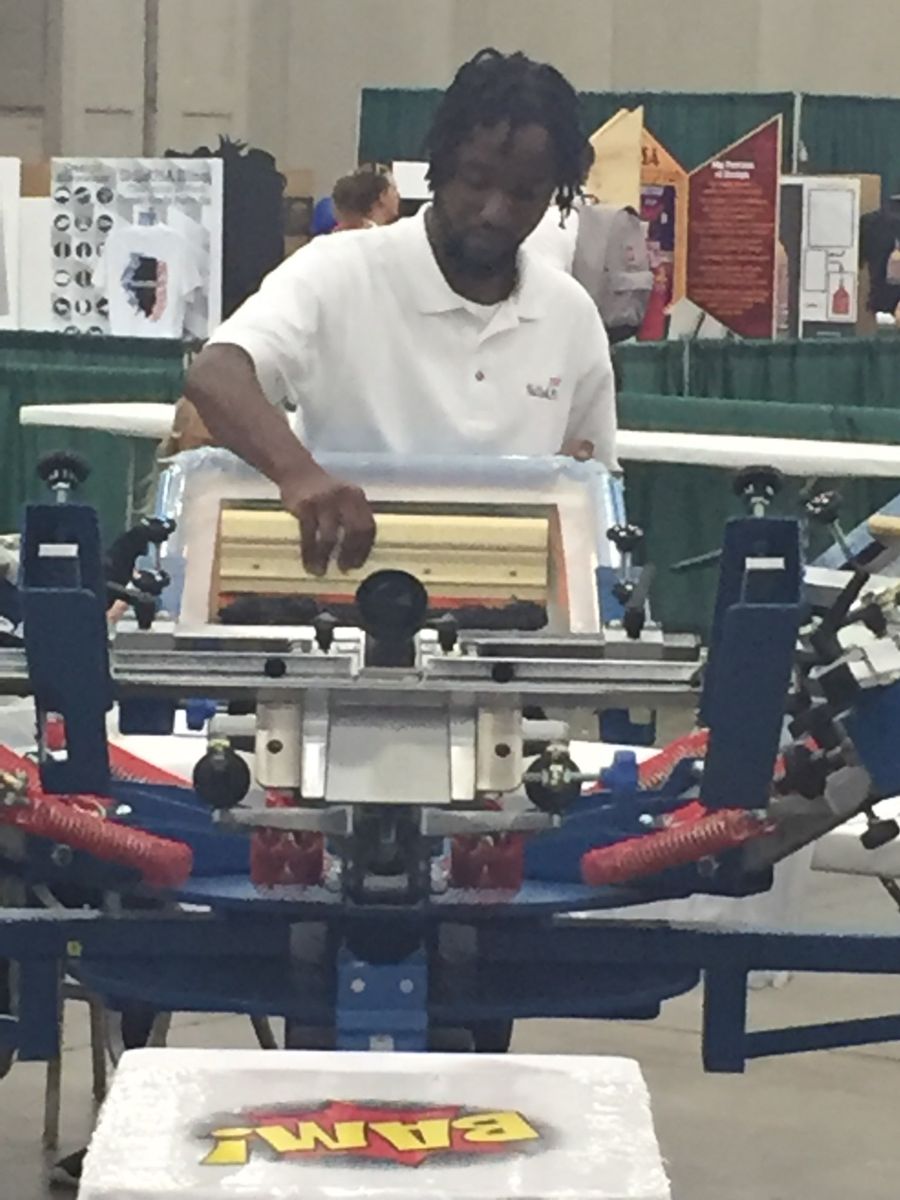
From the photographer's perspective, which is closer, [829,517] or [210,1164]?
[210,1164]

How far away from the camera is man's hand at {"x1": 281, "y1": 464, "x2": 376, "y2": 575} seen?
3430 millimetres

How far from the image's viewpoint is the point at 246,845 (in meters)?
3.54

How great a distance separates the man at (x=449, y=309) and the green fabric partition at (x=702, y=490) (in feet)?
16.2

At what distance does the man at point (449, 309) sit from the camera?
3969mm

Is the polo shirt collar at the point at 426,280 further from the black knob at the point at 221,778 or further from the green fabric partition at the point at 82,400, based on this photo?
the green fabric partition at the point at 82,400

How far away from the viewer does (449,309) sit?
160 inches

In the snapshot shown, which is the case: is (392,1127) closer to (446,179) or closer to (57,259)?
(446,179)

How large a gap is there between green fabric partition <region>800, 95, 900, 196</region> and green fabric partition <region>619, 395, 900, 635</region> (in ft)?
28.5

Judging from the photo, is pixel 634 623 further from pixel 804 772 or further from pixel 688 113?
pixel 688 113

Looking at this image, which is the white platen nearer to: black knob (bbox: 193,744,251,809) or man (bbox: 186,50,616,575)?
black knob (bbox: 193,744,251,809)

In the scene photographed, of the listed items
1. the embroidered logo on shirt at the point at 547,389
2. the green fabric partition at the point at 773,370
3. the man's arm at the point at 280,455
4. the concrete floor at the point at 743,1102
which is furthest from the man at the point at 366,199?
the man's arm at the point at 280,455

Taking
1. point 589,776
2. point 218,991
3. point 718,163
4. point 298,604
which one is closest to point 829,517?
point 589,776

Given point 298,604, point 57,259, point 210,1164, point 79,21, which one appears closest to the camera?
point 210,1164

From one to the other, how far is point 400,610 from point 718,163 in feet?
39.6
